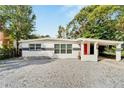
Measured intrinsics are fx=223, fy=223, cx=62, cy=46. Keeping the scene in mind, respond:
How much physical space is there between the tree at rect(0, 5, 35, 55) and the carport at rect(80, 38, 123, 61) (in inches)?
208

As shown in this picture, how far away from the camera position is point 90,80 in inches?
311

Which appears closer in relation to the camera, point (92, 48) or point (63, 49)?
point (92, 48)

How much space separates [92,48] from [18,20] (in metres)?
6.76

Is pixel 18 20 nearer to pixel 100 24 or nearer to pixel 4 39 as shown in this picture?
pixel 4 39

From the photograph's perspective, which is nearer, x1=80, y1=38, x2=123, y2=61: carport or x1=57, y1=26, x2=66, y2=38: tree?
x1=80, y1=38, x2=123, y2=61: carport

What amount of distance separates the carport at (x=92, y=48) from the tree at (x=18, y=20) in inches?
208

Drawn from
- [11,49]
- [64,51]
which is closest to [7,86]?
[64,51]

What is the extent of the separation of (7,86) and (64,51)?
10.4 m

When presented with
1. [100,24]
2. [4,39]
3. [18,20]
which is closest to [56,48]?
[18,20]

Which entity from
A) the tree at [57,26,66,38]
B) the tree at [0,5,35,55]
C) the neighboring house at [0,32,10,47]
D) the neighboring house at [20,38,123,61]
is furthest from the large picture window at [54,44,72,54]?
the neighboring house at [0,32,10,47]

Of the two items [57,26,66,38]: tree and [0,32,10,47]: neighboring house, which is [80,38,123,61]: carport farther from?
[0,32,10,47]: neighboring house

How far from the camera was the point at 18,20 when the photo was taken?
18.7 m

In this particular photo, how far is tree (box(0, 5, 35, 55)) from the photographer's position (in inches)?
728
